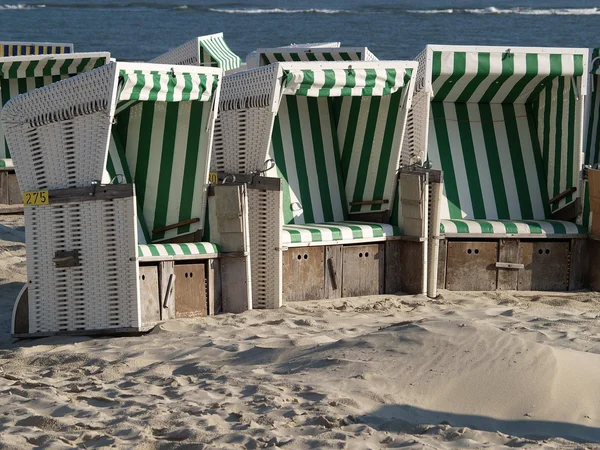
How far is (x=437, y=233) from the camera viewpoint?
343 inches

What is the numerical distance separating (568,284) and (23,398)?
191 inches

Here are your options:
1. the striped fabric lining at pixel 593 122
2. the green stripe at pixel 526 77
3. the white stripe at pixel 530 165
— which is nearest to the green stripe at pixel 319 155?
the green stripe at pixel 526 77

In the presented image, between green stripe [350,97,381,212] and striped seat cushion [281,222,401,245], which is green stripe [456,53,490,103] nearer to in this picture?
green stripe [350,97,381,212]

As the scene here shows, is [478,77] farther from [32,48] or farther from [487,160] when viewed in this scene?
[32,48]

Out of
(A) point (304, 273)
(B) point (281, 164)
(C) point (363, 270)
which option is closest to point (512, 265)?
(C) point (363, 270)

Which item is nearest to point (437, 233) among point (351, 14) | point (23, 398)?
point (23, 398)

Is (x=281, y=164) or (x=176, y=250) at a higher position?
(x=281, y=164)

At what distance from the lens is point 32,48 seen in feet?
53.5

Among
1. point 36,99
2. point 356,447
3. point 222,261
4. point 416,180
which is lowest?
point 356,447

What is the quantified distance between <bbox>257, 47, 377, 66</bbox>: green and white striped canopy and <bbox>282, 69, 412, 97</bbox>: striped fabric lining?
1731mm

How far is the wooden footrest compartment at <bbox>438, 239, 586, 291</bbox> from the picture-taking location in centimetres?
907

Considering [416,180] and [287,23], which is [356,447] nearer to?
[416,180]

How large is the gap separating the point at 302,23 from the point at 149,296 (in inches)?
1576

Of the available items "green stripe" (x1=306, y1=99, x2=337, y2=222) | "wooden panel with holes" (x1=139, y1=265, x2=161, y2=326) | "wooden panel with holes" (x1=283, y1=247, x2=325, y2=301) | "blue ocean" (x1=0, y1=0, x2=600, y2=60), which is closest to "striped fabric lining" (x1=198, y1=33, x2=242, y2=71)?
"green stripe" (x1=306, y1=99, x2=337, y2=222)
